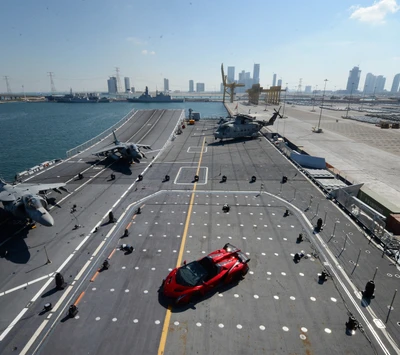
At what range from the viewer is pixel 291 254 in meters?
18.1

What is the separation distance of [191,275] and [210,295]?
67.4 inches

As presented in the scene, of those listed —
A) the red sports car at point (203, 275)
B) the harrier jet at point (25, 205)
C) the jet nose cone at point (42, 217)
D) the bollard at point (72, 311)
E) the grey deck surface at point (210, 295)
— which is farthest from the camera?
the harrier jet at point (25, 205)

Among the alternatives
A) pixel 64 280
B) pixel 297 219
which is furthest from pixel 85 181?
pixel 297 219

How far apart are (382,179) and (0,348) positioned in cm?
5558

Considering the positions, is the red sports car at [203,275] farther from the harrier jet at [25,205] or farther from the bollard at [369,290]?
the harrier jet at [25,205]

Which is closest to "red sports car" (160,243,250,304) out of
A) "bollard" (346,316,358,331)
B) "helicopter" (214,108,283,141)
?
"bollard" (346,316,358,331)

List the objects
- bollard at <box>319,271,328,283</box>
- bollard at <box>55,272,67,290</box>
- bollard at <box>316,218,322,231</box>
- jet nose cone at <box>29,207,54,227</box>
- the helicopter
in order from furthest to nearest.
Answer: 1. the helicopter
2. bollard at <box>316,218,322,231</box>
3. jet nose cone at <box>29,207,54,227</box>
4. bollard at <box>319,271,328,283</box>
5. bollard at <box>55,272,67,290</box>

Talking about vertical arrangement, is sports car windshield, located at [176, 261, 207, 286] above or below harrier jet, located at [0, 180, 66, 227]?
below

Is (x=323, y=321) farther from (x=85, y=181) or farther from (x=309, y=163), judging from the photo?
(x=309, y=163)

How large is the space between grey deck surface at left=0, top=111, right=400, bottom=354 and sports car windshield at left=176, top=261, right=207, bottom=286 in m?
1.34

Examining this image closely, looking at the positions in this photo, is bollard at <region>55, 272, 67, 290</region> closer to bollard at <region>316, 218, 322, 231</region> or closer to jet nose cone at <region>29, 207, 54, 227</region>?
jet nose cone at <region>29, 207, 54, 227</region>

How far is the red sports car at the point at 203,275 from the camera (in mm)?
13602

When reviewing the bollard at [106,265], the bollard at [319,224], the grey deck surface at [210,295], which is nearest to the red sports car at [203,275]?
the grey deck surface at [210,295]

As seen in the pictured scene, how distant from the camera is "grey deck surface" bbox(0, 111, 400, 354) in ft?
38.6
